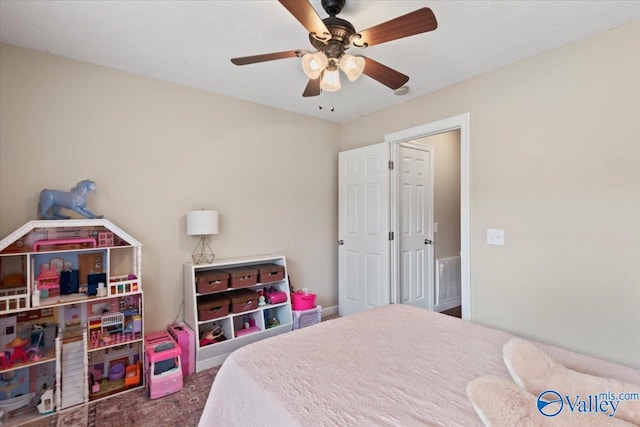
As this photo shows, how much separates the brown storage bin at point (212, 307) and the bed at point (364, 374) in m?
1.20

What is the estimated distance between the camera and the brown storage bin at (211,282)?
255 centimetres

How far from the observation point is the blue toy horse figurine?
2074 millimetres

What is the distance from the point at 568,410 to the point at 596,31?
7.31 feet

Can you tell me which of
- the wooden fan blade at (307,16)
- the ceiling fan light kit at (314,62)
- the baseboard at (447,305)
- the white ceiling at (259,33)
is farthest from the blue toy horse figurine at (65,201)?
the baseboard at (447,305)

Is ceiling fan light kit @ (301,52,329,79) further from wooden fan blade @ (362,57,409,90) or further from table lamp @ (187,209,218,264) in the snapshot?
table lamp @ (187,209,218,264)

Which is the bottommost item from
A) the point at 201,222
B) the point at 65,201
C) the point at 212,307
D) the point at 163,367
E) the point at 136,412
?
the point at 136,412

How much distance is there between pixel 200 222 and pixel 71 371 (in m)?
1.33

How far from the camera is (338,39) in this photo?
5.16 ft

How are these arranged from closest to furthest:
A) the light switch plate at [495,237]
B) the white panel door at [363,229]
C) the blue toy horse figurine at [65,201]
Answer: the blue toy horse figurine at [65,201] → the light switch plate at [495,237] → the white panel door at [363,229]

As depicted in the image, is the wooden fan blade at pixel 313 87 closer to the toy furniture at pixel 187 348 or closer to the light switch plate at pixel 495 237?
the light switch plate at pixel 495 237

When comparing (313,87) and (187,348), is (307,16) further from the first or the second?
(187,348)

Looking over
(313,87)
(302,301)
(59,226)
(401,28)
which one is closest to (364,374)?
(401,28)

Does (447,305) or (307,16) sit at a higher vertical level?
(307,16)

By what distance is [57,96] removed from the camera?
2.22 meters
